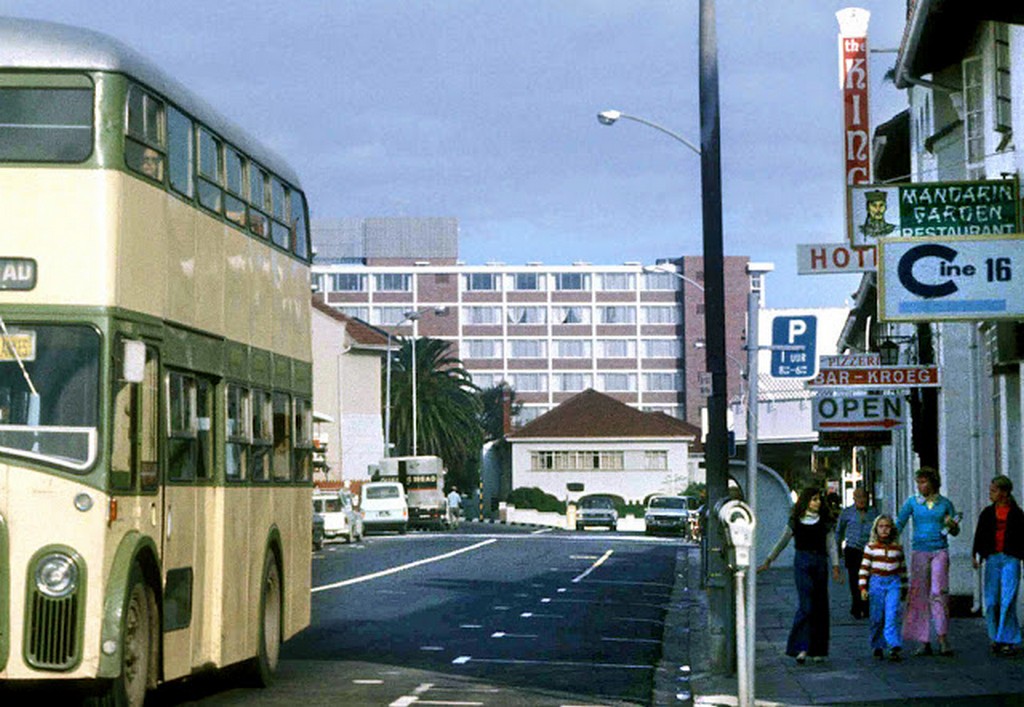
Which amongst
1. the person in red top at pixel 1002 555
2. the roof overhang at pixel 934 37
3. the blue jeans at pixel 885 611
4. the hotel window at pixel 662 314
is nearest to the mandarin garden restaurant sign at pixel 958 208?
the person in red top at pixel 1002 555

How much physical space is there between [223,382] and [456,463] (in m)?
102

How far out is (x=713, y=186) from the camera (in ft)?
64.1

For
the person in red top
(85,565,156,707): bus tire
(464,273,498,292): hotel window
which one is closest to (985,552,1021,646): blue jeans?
the person in red top

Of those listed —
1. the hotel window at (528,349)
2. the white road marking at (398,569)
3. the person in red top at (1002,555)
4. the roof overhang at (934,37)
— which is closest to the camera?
the person in red top at (1002,555)

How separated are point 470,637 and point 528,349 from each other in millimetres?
151463

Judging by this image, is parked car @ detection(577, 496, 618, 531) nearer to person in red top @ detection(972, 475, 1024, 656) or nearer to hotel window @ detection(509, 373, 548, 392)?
person in red top @ detection(972, 475, 1024, 656)

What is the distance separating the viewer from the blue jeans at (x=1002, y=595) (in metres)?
19.3

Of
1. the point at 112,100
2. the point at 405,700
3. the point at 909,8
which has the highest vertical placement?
the point at 909,8

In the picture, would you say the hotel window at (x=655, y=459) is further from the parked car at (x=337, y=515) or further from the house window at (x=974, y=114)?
the house window at (x=974, y=114)

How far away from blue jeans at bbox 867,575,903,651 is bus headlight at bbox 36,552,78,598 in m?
9.80

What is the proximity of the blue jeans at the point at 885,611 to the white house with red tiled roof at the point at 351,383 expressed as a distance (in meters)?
89.1

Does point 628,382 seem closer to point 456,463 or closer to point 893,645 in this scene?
point 456,463

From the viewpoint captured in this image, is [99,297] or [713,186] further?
[713,186]

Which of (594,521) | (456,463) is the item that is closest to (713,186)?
(594,521)
